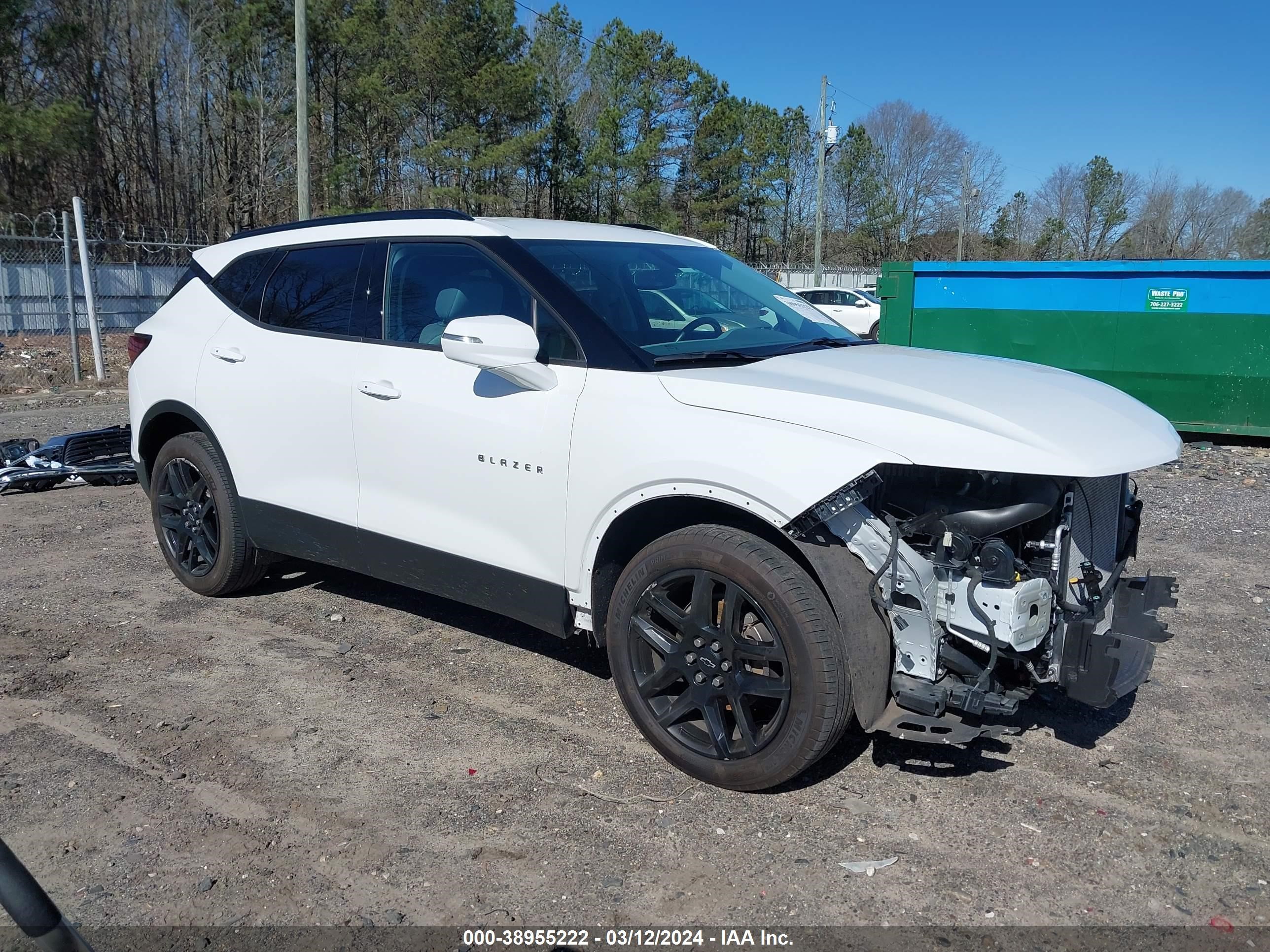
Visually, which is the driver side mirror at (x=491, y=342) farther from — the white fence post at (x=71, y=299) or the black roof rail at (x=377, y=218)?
the white fence post at (x=71, y=299)

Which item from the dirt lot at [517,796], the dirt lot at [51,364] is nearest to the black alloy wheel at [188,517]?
the dirt lot at [517,796]

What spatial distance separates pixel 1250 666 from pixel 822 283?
41.5m

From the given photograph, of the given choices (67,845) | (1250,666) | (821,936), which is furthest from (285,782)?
(1250,666)

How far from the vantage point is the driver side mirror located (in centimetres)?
352

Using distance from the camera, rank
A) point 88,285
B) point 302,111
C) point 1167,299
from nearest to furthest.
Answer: point 1167,299
point 88,285
point 302,111

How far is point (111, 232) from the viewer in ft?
117

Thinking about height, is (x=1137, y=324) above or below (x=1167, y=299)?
below

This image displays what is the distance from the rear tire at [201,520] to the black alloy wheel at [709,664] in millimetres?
2537

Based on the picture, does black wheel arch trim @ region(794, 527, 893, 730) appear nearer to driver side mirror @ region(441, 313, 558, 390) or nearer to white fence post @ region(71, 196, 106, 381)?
driver side mirror @ region(441, 313, 558, 390)

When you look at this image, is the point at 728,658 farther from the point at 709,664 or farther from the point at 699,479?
the point at 699,479

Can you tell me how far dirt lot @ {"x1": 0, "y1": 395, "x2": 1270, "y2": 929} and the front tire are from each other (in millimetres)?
198

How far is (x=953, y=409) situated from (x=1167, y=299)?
27.2ft

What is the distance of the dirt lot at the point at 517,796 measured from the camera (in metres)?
2.87

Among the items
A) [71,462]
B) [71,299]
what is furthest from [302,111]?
[71,462]
